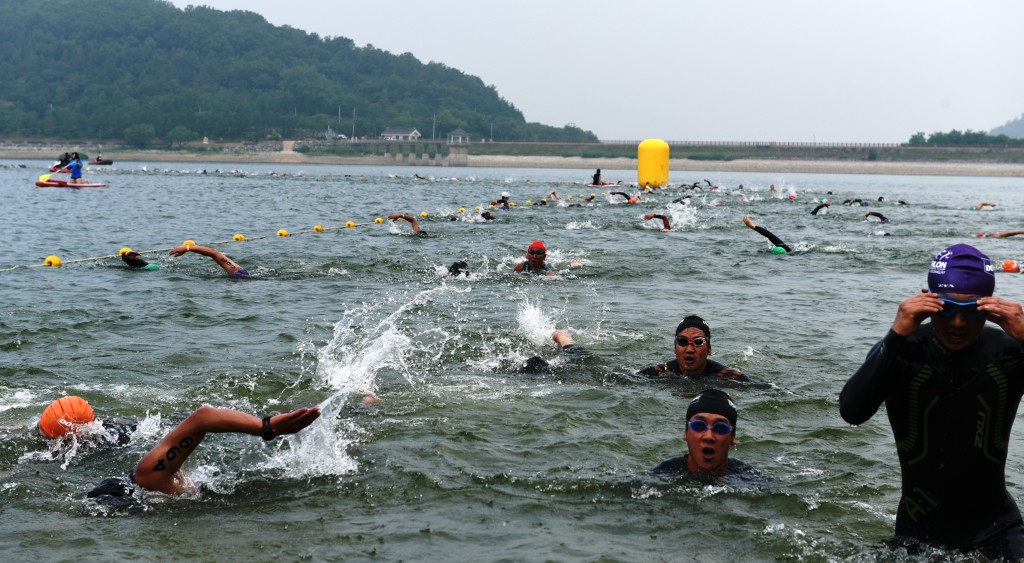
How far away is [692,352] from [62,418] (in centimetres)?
544

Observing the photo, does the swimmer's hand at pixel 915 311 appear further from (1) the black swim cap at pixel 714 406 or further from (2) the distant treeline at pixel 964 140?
(2) the distant treeline at pixel 964 140

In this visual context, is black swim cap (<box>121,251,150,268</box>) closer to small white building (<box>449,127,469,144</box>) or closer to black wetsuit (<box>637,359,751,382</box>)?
black wetsuit (<box>637,359,751,382</box>)

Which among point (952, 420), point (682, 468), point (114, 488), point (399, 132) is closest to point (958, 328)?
point (952, 420)

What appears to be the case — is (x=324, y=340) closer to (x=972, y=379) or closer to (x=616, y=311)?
(x=616, y=311)

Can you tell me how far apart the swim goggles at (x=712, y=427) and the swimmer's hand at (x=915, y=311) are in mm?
2472

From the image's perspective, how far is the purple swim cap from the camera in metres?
4.15

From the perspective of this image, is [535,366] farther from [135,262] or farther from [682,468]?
[135,262]

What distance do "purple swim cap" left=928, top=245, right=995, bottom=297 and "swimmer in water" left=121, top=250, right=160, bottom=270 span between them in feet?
52.4

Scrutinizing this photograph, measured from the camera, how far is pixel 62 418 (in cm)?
738

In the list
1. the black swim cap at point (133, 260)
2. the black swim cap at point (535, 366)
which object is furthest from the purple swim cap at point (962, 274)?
the black swim cap at point (133, 260)

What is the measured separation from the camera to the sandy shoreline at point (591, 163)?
405 feet

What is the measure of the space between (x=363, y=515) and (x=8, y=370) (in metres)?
5.93

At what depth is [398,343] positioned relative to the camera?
11.2 metres

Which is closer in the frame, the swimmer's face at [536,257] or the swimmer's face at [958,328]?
the swimmer's face at [958,328]
